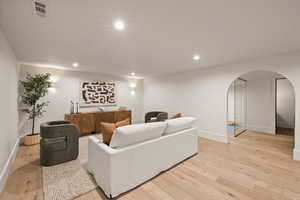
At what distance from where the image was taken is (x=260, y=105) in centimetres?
503

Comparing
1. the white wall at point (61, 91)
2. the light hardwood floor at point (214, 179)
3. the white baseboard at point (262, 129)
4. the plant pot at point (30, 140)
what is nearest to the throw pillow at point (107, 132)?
the light hardwood floor at point (214, 179)

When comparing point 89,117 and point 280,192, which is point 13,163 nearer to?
point 89,117

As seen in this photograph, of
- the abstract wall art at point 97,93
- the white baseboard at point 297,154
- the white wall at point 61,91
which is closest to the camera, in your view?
the white baseboard at point 297,154

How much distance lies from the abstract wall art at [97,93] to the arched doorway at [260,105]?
462cm

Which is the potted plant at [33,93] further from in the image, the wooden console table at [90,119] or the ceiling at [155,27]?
the wooden console table at [90,119]

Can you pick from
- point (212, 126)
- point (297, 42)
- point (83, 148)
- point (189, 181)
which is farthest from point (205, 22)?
point (83, 148)

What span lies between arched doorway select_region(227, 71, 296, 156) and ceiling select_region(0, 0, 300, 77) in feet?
7.28

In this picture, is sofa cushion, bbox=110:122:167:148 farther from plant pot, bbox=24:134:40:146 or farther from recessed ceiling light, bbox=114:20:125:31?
plant pot, bbox=24:134:40:146

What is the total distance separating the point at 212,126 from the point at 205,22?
3.27m

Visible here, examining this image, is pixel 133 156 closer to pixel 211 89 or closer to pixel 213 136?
pixel 213 136

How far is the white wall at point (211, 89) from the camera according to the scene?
2.85 metres

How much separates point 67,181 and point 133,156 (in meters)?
1.16

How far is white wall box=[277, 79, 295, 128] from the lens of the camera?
17.3ft

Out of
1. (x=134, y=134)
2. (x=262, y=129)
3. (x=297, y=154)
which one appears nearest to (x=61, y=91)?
(x=134, y=134)
